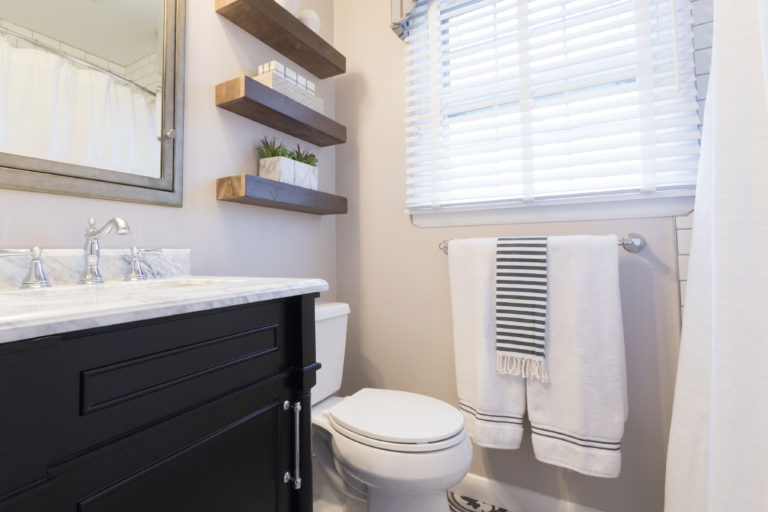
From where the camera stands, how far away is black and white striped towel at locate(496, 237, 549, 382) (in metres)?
1.26

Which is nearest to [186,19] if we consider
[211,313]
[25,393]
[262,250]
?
[262,250]

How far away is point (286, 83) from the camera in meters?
1.42

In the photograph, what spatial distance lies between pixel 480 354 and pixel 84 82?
146 centimetres

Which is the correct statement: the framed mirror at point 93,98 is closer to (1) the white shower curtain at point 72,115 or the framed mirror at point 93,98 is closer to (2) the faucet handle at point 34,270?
A: (1) the white shower curtain at point 72,115

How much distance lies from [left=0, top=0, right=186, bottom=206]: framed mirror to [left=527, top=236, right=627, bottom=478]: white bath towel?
131cm

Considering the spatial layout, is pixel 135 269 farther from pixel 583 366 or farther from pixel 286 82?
pixel 583 366

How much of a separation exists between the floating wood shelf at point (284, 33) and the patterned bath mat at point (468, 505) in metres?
1.91

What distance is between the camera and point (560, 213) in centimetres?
139

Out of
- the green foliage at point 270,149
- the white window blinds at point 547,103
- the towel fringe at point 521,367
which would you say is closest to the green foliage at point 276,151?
the green foliage at point 270,149

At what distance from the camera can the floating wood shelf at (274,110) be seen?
1258 mm

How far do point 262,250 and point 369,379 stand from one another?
800mm

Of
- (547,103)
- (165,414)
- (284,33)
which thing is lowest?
(165,414)

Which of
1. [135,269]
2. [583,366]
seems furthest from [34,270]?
[583,366]

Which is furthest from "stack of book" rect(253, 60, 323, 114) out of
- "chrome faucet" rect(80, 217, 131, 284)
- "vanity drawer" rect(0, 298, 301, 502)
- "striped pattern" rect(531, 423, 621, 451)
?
"striped pattern" rect(531, 423, 621, 451)
